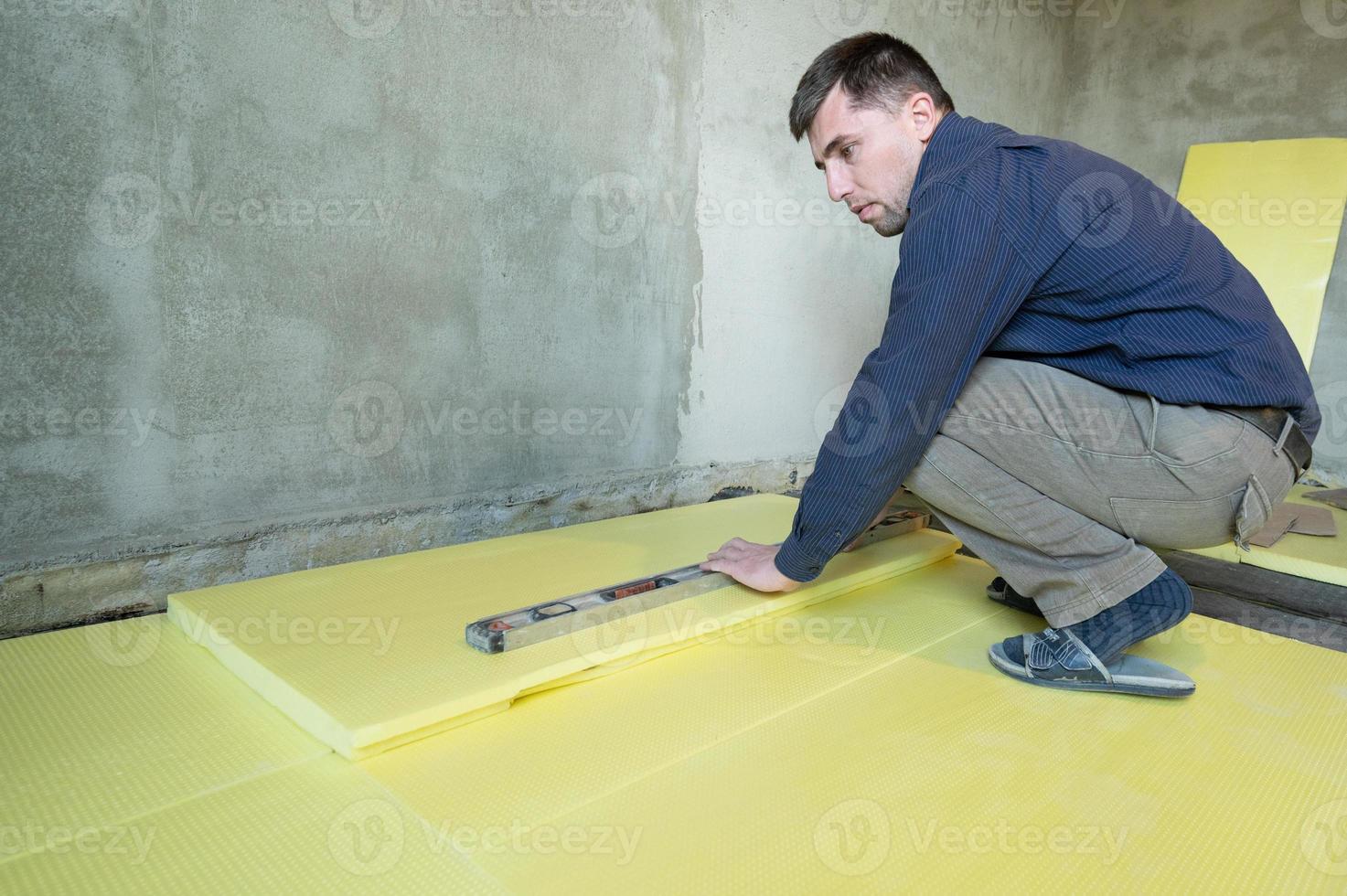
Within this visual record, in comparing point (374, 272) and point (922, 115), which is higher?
point (922, 115)

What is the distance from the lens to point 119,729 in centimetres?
118

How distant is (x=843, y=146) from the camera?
1.60 metres

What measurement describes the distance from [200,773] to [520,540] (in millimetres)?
1089

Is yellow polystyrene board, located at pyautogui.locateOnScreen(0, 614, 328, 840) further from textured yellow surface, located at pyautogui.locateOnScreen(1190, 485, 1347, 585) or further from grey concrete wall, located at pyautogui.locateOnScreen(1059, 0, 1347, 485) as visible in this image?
grey concrete wall, located at pyautogui.locateOnScreen(1059, 0, 1347, 485)

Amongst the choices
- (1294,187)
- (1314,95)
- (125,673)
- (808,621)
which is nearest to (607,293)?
(808,621)

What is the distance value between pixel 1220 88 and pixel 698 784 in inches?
179

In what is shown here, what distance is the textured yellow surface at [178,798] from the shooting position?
0.90 meters

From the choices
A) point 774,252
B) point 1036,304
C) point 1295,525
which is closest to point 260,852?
point 1036,304

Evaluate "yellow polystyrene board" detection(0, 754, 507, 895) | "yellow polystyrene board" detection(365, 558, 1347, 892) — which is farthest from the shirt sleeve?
"yellow polystyrene board" detection(0, 754, 507, 895)

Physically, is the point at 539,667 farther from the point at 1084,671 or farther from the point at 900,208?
the point at 900,208

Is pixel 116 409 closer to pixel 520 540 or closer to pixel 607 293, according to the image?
pixel 520 540

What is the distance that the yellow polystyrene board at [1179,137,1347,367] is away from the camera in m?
3.68

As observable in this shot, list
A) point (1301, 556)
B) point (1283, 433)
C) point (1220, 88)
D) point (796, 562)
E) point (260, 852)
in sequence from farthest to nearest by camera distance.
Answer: point (1220, 88)
point (1301, 556)
point (796, 562)
point (1283, 433)
point (260, 852)

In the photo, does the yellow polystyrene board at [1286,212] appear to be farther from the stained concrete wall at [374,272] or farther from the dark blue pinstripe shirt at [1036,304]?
the dark blue pinstripe shirt at [1036,304]
